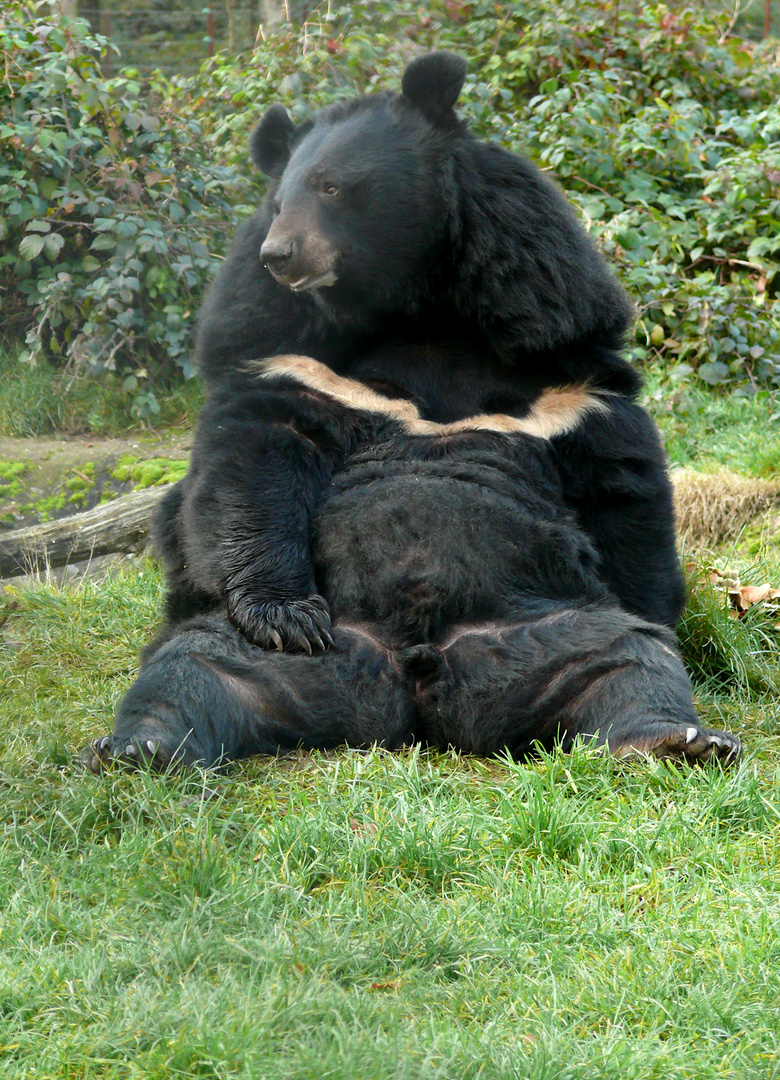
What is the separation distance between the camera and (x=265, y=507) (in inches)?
144

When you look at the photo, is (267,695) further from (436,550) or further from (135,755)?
(436,550)

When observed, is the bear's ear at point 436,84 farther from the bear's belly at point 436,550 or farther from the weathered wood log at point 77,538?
the weathered wood log at point 77,538

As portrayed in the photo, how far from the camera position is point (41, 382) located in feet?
25.6

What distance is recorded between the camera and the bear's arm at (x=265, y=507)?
142 inches

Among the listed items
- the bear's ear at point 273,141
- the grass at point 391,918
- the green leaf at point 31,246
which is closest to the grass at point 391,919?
the grass at point 391,918

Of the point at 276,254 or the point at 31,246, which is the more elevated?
the point at 276,254

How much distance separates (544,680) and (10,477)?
4.55m

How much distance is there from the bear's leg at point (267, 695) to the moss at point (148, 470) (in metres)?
3.35

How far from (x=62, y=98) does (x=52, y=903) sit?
20.6 ft

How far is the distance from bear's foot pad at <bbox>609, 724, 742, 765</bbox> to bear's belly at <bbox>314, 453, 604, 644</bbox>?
60 cm

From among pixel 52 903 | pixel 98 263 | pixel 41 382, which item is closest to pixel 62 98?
pixel 98 263

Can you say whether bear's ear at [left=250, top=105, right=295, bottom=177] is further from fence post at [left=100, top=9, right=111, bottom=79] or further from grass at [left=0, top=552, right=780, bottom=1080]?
fence post at [left=100, top=9, right=111, bottom=79]

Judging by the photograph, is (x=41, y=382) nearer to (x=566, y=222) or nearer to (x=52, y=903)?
(x=566, y=222)

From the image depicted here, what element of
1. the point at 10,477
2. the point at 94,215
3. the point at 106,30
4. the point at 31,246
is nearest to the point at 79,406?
the point at 10,477
